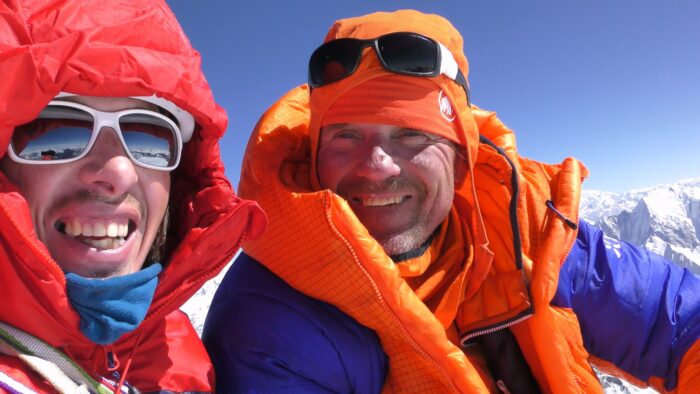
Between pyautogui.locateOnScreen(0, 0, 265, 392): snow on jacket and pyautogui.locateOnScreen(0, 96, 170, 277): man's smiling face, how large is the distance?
10 centimetres

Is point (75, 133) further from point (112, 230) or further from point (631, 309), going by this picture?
point (631, 309)

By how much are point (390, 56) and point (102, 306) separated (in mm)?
1898

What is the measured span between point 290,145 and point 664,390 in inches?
116

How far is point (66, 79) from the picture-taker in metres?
1.45

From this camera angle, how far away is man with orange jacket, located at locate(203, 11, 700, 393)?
2.19 meters

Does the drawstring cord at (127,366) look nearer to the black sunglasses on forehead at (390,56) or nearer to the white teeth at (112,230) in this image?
the white teeth at (112,230)

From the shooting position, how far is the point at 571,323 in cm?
267

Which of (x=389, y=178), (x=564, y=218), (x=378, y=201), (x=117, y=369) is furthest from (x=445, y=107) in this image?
(x=117, y=369)

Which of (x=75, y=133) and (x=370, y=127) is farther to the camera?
(x=370, y=127)

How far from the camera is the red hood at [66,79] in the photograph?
143cm

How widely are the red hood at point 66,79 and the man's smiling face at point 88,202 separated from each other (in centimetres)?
10

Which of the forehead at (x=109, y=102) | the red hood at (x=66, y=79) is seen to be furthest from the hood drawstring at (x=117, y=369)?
the forehead at (x=109, y=102)

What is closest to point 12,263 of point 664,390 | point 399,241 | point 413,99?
point 399,241

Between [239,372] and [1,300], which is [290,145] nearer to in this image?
[239,372]
